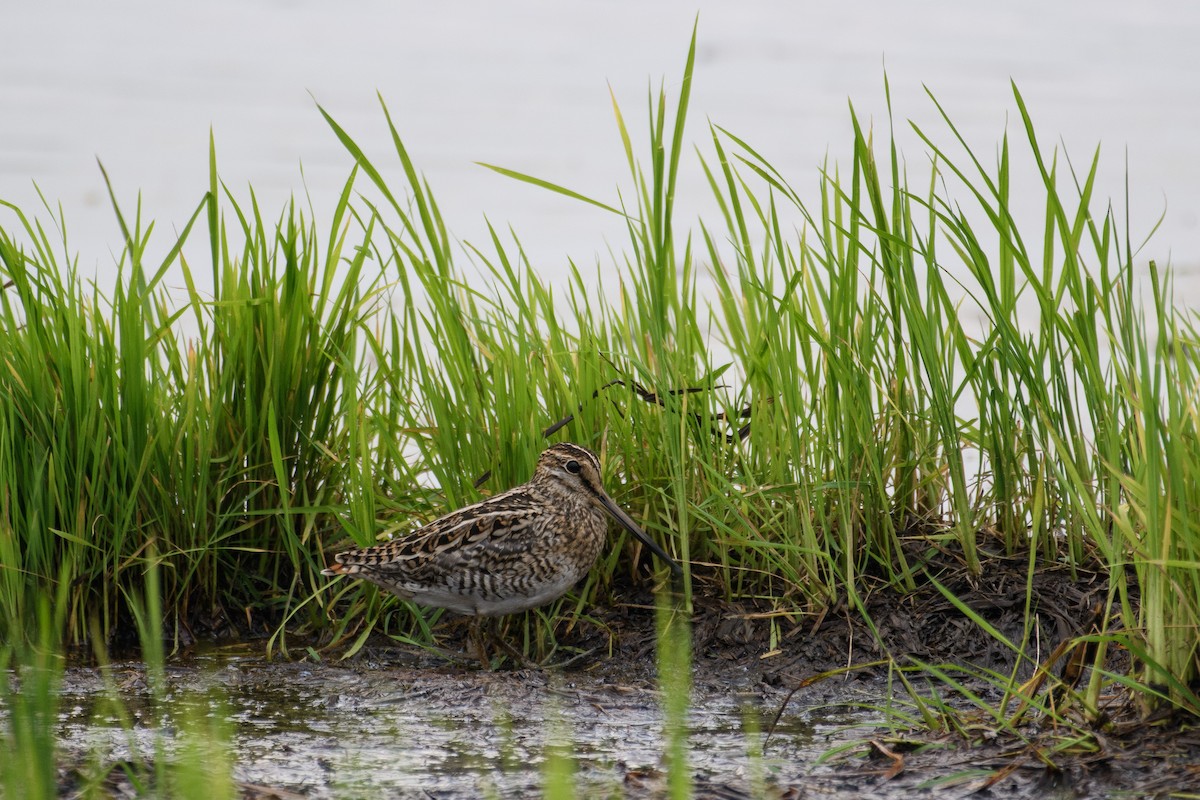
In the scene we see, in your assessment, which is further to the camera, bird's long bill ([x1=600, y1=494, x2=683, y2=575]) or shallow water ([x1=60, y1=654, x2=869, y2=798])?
bird's long bill ([x1=600, y1=494, x2=683, y2=575])

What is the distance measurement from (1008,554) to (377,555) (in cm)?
194

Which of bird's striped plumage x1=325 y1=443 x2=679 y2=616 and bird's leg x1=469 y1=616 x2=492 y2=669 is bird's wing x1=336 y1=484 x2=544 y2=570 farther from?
bird's leg x1=469 y1=616 x2=492 y2=669

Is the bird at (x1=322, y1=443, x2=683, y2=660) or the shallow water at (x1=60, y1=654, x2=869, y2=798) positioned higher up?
the bird at (x1=322, y1=443, x2=683, y2=660)

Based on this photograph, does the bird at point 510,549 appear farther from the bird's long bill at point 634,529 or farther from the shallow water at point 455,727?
the shallow water at point 455,727

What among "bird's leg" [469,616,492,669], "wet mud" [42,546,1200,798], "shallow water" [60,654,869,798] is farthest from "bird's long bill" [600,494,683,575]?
"bird's leg" [469,616,492,669]

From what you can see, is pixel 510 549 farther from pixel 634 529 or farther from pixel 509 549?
pixel 634 529

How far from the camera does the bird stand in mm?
4203

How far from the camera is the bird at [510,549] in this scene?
165 inches

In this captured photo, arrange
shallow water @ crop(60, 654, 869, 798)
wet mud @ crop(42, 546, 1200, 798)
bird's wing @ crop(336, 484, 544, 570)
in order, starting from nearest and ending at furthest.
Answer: wet mud @ crop(42, 546, 1200, 798)
shallow water @ crop(60, 654, 869, 798)
bird's wing @ crop(336, 484, 544, 570)

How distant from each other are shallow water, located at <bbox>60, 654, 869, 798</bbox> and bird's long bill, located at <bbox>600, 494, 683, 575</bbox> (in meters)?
0.36

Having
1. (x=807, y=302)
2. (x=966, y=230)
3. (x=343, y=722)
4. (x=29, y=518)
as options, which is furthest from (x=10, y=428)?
(x=966, y=230)

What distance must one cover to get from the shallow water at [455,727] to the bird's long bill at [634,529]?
1.20 feet

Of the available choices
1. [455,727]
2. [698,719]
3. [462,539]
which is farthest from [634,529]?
[455,727]

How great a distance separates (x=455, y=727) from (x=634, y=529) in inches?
38.1
